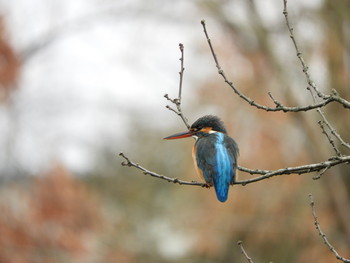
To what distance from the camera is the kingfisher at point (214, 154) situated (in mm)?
3236

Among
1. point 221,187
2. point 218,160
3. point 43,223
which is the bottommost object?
point 221,187

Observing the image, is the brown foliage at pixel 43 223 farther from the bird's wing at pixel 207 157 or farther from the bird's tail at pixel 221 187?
the bird's tail at pixel 221 187

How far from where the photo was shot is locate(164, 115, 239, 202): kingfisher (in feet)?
10.6

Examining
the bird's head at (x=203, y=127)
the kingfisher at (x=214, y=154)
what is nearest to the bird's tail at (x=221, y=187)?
the kingfisher at (x=214, y=154)

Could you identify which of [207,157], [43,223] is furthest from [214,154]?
[43,223]

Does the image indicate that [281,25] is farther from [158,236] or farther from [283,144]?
[158,236]

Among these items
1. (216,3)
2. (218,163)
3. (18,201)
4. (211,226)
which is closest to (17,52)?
(18,201)

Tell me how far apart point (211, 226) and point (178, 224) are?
2.26 ft

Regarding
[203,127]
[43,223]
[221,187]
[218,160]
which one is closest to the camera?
[221,187]

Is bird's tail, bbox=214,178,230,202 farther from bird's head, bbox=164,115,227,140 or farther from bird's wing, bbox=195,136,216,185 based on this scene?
bird's head, bbox=164,115,227,140

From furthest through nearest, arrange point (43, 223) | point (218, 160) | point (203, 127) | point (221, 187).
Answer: point (43, 223) → point (203, 127) → point (218, 160) → point (221, 187)

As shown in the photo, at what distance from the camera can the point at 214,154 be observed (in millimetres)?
3389

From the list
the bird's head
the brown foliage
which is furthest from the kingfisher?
the brown foliage

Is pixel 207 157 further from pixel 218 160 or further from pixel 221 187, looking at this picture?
pixel 221 187
